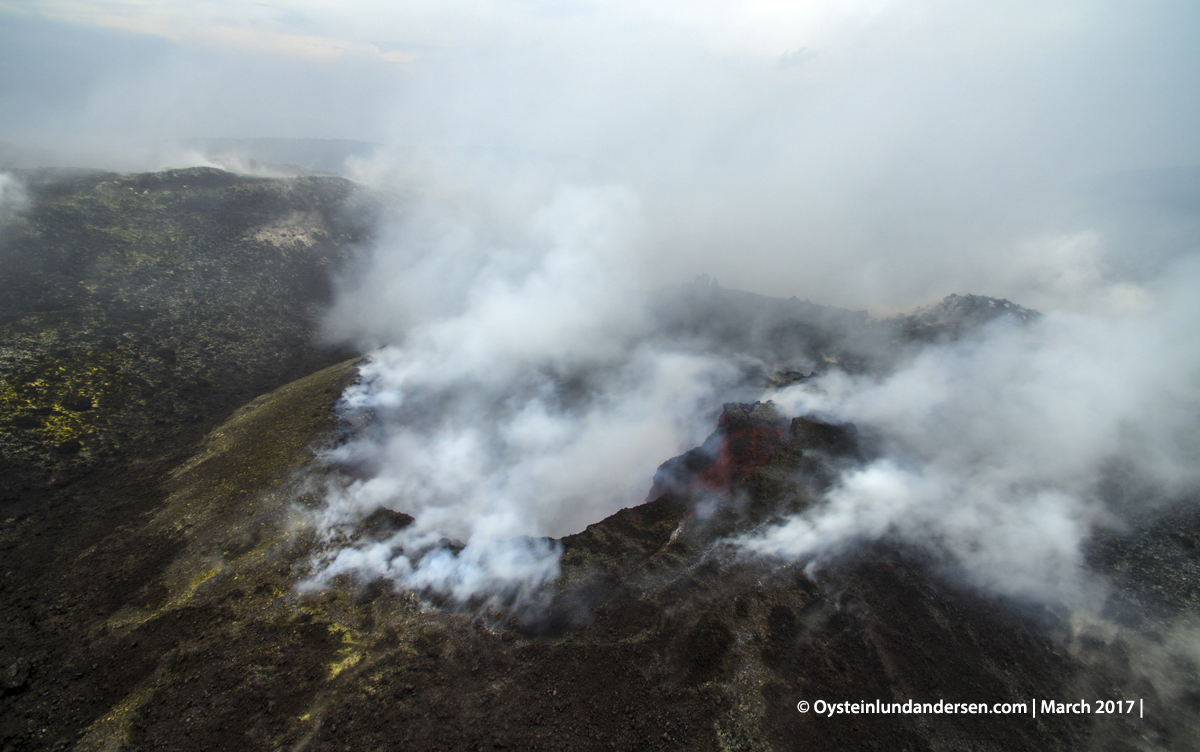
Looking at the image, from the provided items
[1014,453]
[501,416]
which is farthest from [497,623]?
[1014,453]

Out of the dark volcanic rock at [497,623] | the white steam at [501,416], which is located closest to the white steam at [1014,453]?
the dark volcanic rock at [497,623]

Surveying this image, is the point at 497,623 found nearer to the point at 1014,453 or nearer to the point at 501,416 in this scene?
the point at 501,416

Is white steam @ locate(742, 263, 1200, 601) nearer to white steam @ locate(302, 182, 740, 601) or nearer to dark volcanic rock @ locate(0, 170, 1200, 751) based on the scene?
dark volcanic rock @ locate(0, 170, 1200, 751)

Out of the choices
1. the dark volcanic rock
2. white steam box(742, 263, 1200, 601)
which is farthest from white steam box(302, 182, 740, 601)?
white steam box(742, 263, 1200, 601)

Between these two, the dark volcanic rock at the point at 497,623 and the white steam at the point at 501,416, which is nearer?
the dark volcanic rock at the point at 497,623

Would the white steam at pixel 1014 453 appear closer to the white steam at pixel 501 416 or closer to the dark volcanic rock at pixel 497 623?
the dark volcanic rock at pixel 497 623

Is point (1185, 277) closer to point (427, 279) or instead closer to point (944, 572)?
point (944, 572)

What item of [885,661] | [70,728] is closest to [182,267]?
[70,728]

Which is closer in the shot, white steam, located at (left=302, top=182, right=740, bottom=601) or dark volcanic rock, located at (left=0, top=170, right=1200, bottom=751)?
dark volcanic rock, located at (left=0, top=170, right=1200, bottom=751)
